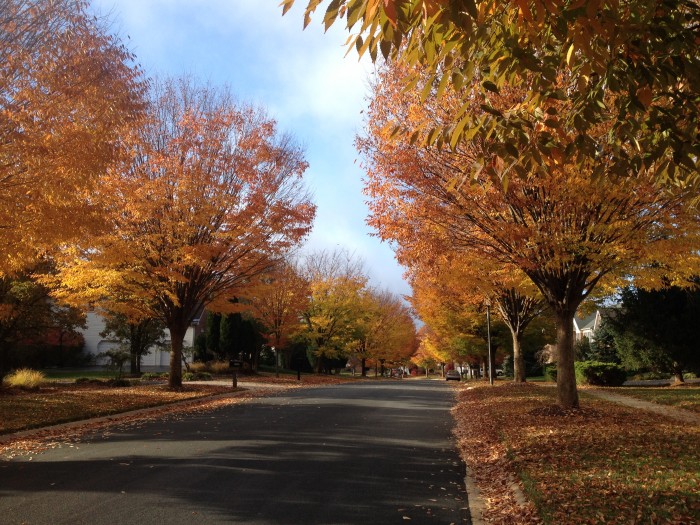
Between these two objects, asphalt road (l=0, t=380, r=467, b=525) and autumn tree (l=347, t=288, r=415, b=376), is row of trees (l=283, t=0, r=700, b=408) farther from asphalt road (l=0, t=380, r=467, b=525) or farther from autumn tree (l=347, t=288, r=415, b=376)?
autumn tree (l=347, t=288, r=415, b=376)

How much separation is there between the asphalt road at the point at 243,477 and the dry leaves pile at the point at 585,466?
620mm

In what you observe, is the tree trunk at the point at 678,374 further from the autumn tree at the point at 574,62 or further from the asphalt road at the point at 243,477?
the autumn tree at the point at 574,62

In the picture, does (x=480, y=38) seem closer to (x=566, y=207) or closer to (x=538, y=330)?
(x=566, y=207)

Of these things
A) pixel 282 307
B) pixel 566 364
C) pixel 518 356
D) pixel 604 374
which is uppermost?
pixel 282 307

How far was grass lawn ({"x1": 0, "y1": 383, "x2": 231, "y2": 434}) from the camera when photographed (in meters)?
11.8

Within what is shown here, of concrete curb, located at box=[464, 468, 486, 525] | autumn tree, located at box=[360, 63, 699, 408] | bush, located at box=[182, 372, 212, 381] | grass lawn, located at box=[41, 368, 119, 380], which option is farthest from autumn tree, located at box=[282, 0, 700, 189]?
grass lawn, located at box=[41, 368, 119, 380]

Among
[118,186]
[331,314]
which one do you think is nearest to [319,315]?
[331,314]

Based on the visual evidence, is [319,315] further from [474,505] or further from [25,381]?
[474,505]

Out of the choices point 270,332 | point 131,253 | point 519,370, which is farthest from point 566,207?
point 270,332

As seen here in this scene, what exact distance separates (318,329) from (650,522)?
3792 cm

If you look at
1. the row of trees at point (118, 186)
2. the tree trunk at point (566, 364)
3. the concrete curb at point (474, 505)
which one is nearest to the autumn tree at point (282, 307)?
the row of trees at point (118, 186)

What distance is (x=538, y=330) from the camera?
32281 millimetres

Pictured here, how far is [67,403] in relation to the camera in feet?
48.0

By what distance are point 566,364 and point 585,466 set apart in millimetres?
5755
